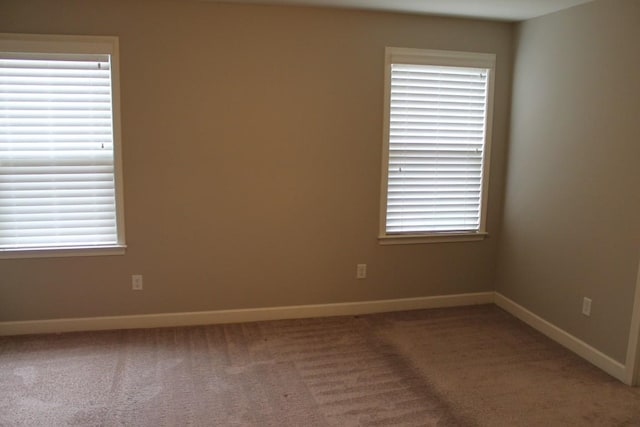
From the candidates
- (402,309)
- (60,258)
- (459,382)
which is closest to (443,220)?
(402,309)

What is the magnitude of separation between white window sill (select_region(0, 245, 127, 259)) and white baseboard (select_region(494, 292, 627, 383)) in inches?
122

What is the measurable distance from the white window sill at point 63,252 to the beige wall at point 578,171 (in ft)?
10.2

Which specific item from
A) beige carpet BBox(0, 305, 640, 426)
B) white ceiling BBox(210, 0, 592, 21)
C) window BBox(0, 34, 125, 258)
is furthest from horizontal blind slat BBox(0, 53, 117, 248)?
white ceiling BBox(210, 0, 592, 21)

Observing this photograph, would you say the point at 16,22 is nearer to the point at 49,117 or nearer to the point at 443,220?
the point at 49,117

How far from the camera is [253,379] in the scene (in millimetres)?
2969

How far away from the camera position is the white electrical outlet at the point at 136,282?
3.65 m

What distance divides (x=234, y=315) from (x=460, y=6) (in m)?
2.83

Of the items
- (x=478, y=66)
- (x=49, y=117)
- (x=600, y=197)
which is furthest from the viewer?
(x=478, y=66)

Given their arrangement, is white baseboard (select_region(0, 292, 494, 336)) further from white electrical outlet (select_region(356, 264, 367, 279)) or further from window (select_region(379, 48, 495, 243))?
window (select_region(379, 48, 495, 243))

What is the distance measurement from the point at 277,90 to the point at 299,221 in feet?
3.30

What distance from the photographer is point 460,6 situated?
3.51 meters

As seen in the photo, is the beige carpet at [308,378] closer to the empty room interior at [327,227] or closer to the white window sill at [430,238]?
the empty room interior at [327,227]

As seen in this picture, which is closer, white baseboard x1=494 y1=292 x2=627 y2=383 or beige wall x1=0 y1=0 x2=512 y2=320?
white baseboard x1=494 y1=292 x2=627 y2=383

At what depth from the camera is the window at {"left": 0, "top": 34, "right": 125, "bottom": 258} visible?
333 cm
